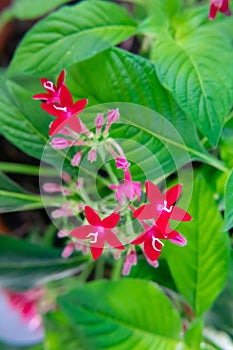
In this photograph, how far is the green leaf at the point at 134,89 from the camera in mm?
548

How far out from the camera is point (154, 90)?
0.57 meters

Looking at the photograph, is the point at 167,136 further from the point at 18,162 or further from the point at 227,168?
the point at 18,162

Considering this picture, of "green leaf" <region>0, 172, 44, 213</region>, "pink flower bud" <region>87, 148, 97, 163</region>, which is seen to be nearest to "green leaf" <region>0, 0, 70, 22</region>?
"green leaf" <region>0, 172, 44, 213</region>

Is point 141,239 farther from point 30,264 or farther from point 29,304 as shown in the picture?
point 29,304

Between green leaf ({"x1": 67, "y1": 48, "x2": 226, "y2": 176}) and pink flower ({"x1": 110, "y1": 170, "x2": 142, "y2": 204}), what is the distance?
74mm

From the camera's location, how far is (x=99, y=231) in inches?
18.0

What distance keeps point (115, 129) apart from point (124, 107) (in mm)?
29

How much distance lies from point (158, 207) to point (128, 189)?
3cm

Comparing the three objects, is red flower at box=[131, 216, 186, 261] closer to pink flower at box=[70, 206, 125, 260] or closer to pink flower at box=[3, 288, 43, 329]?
pink flower at box=[70, 206, 125, 260]

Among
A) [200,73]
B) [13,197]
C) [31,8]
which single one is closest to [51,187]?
[13,197]

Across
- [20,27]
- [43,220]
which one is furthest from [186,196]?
[20,27]

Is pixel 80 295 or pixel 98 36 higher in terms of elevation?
pixel 98 36

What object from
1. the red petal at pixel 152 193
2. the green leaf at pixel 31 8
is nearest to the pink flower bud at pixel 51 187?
the red petal at pixel 152 193

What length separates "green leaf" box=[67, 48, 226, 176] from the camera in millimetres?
548
